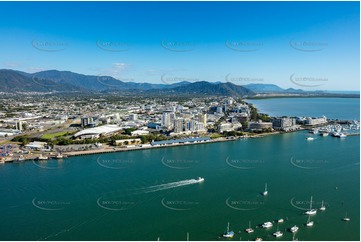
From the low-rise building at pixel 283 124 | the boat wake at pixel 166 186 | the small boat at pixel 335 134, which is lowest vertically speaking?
the boat wake at pixel 166 186

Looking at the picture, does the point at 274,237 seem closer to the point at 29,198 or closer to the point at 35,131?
the point at 29,198

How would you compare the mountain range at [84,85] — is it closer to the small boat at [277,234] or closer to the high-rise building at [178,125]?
the high-rise building at [178,125]

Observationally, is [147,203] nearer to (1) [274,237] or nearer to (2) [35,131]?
(1) [274,237]

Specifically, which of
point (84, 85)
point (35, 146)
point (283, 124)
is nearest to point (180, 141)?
point (35, 146)

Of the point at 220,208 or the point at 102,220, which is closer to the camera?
the point at 102,220

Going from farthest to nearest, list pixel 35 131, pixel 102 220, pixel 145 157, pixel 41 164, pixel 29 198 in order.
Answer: pixel 35 131 < pixel 145 157 < pixel 41 164 < pixel 29 198 < pixel 102 220

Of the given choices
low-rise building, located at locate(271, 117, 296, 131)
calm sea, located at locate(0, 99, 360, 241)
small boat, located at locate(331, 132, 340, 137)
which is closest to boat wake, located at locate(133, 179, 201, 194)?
calm sea, located at locate(0, 99, 360, 241)

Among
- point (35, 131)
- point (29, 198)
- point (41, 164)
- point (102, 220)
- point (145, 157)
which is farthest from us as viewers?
point (35, 131)

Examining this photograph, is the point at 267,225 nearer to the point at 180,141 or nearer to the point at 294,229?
the point at 294,229

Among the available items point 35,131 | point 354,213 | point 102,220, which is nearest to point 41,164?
point 102,220

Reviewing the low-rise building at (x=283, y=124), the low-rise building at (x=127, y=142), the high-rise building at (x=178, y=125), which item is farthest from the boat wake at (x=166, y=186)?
→ the low-rise building at (x=283, y=124)
